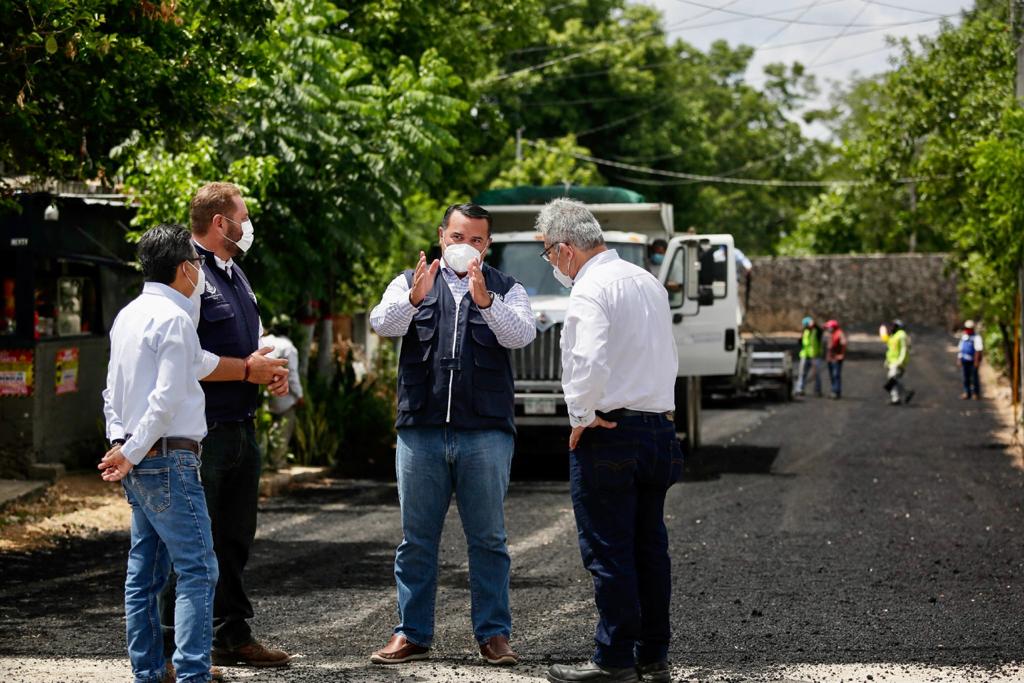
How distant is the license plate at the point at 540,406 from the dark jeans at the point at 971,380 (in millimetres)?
19796

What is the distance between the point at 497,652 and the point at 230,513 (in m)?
1.38

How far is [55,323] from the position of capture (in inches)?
644

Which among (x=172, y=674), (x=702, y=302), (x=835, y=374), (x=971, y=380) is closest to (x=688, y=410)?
(x=702, y=302)

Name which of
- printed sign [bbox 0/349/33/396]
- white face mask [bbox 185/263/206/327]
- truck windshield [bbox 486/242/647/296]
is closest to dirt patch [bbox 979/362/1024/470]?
truck windshield [bbox 486/242/647/296]

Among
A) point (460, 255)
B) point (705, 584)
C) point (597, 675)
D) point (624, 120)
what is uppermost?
point (624, 120)

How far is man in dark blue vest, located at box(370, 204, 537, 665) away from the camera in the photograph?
664cm

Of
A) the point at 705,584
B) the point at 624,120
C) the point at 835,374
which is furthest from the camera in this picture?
the point at 624,120

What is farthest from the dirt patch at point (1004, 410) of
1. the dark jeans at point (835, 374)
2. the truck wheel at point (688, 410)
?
the truck wheel at point (688, 410)

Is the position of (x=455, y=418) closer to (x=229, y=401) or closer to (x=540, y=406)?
(x=229, y=401)

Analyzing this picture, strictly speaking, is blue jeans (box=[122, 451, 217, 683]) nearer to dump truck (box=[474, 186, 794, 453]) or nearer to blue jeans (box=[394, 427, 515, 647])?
blue jeans (box=[394, 427, 515, 647])

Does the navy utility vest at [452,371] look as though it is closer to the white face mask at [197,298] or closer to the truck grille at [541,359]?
the white face mask at [197,298]

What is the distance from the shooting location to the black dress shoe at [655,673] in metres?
6.38

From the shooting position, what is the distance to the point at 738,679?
6578 millimetres

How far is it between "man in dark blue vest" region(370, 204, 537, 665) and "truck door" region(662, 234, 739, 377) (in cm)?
1135
